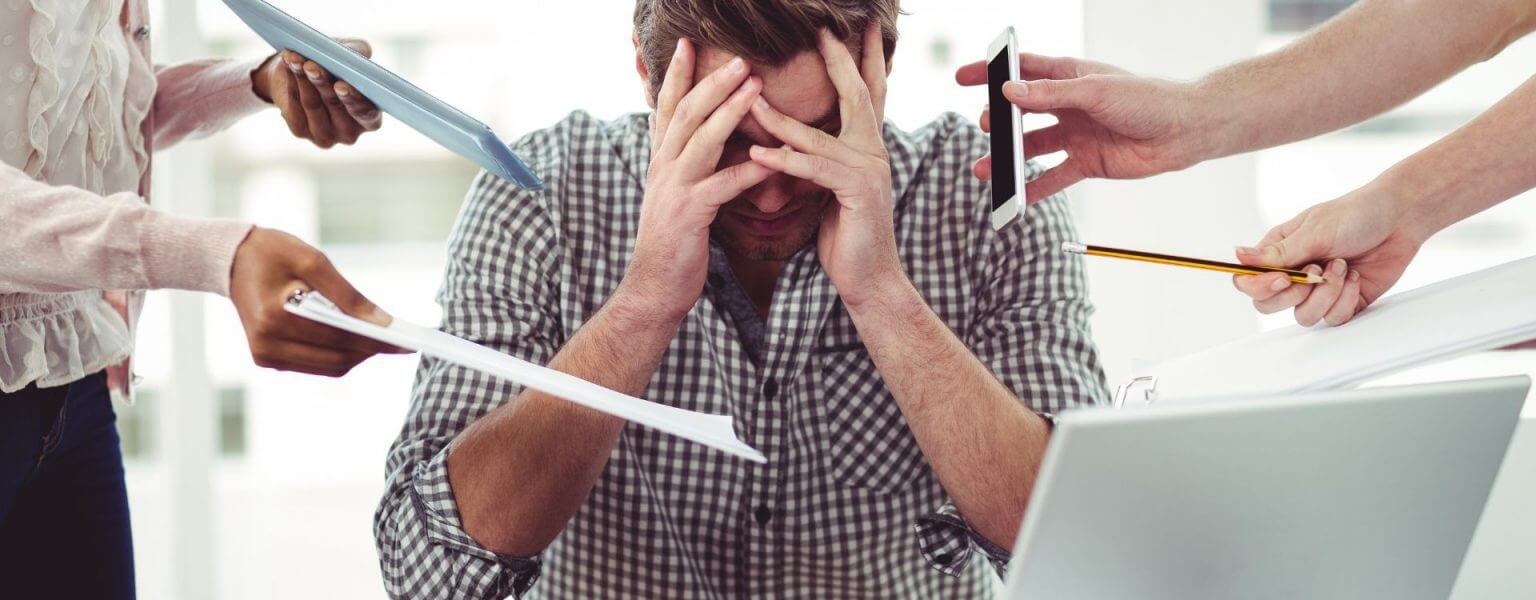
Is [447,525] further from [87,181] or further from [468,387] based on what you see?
[87,181]

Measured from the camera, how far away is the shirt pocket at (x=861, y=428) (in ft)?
4.35

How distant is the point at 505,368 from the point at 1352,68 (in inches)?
36.7

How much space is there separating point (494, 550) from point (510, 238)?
39 centimetres

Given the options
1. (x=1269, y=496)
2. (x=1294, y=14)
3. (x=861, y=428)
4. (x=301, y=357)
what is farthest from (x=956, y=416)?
(x=1294, y=14)

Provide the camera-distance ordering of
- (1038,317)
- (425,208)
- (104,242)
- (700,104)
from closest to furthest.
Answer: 1. (104,242)
2. (700,104)
3. (1038,317)
4. (425,208)

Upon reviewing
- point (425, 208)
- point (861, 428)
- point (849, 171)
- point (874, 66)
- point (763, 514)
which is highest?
point (874, 66)

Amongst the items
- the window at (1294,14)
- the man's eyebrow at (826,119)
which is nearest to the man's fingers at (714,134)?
the man's eyebrow at (826,119)

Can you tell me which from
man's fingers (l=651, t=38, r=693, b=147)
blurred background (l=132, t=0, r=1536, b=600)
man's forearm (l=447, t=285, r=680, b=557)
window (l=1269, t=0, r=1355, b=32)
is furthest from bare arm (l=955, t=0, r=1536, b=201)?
window (l=1269, t=0, r=1355, b=32)

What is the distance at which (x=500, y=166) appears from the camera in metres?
0.99

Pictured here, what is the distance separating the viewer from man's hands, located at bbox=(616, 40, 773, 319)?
109 cm

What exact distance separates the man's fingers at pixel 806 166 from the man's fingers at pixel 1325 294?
44cm

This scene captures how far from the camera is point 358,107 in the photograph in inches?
42.8

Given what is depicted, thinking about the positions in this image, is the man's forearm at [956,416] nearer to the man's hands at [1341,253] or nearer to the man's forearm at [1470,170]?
the man's hands at [1341,253]

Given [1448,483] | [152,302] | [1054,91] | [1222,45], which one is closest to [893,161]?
[1054,91]
